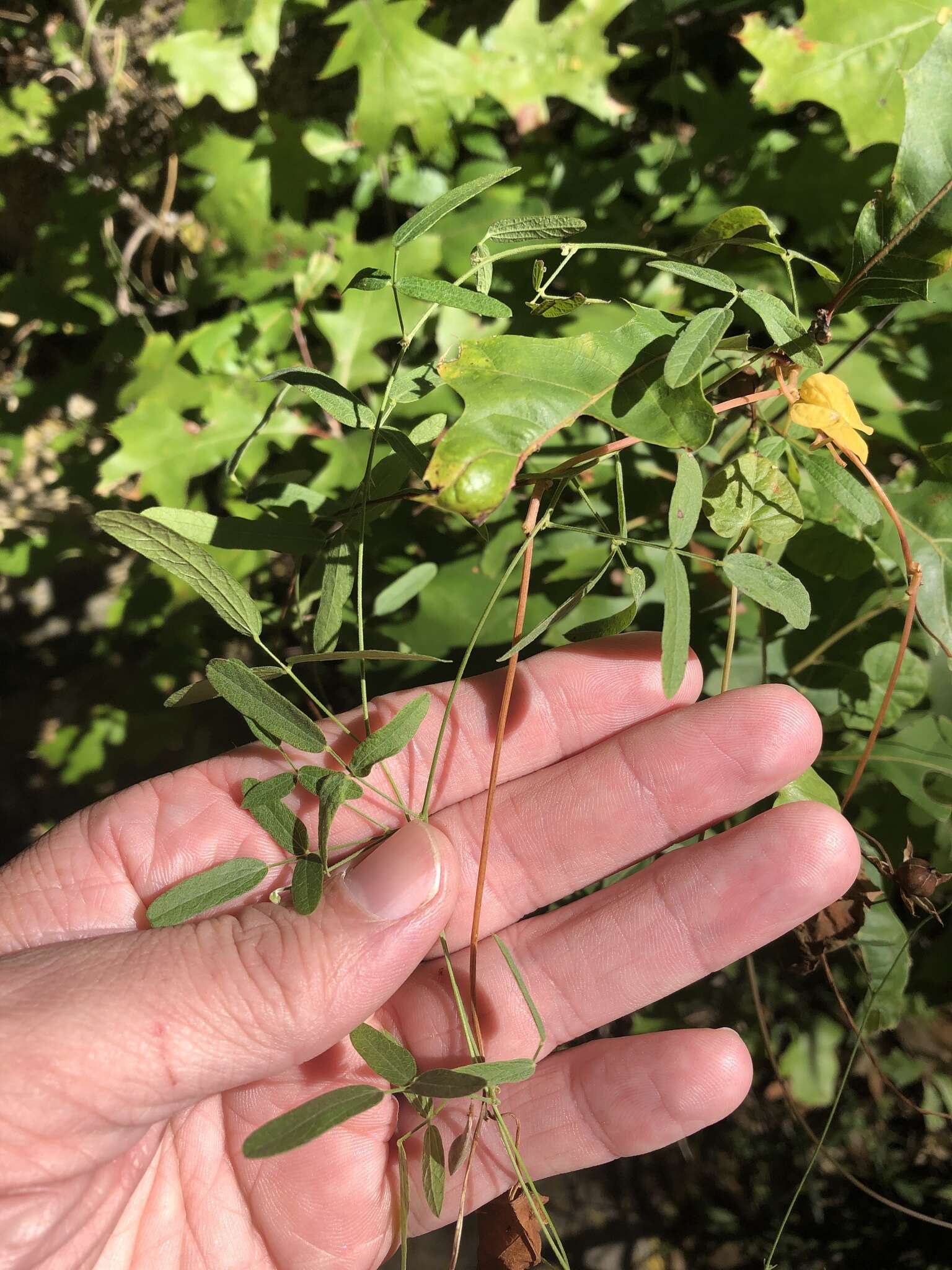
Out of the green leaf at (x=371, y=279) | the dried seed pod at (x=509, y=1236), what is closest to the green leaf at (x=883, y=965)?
the dried seed pod at (x=509, y=1236)

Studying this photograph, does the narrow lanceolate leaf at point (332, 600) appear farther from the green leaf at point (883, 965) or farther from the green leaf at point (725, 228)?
the green leaf at point (883, 965)

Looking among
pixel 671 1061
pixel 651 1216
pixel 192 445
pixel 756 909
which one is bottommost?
pixel 651 1216

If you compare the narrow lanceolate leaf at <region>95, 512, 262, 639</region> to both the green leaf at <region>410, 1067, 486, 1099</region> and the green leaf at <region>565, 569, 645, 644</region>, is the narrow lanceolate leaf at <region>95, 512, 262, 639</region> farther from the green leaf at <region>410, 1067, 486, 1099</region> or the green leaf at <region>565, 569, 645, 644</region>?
the green leaf at <region>410, 1067, 486, 1099</region>

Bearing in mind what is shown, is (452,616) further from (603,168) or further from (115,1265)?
(115,1265)

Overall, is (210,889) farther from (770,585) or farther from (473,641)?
(770,585)

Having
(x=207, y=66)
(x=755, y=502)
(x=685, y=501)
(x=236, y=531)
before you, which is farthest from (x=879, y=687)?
(x=207, y=66)

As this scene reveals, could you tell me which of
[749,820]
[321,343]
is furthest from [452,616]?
[321,343]

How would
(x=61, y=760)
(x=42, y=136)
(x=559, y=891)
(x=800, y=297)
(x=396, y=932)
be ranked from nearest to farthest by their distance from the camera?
(x=396, y=932), (x=559, y=891), (x=800, y=297), (x=42, y=136), (x=61, y=760)
